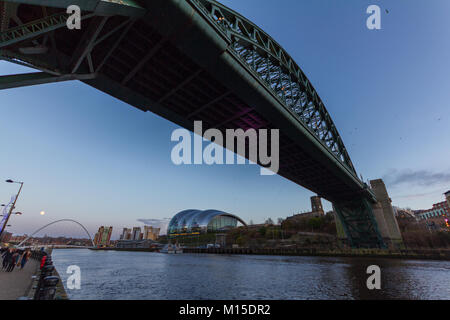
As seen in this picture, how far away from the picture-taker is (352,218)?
1913 inches

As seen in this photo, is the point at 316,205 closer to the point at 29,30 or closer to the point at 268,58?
the point at 268,58

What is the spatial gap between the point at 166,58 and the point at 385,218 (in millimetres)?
55302

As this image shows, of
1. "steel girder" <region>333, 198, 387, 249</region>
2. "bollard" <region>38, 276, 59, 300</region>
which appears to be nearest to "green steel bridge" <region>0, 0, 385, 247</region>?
"bollard" <region>38, 276, 59, 300</region>

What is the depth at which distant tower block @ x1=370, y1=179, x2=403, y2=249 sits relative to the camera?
42000 millimetres

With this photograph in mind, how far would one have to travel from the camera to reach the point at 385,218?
44.8m

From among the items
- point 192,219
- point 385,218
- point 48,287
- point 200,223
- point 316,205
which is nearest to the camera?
point 48,287

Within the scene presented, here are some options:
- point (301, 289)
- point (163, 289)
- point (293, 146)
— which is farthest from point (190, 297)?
point (293, 146)

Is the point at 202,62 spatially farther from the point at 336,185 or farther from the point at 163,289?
the point at 336,185

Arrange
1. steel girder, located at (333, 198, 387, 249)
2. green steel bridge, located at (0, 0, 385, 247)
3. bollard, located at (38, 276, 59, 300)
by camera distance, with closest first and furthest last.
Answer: bollard, located at (38, 276, 59, 300)
green steel bridge, located at (0, 0, 385, 247)
steel girder, located at (333, 198, 387, 249)

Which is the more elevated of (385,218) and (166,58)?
(166,58)

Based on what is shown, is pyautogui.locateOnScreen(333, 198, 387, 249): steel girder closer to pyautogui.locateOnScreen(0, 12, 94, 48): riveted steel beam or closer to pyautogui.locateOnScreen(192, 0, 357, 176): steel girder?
pyautogui.locateOnScreen(192, 0, 357, 176): steel girder

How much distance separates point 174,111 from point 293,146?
16799mm

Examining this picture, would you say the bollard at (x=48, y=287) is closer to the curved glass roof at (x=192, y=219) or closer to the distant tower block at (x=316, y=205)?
the curved glass roof at (x=192, y=219)

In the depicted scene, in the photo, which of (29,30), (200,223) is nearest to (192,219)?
(200,223)
